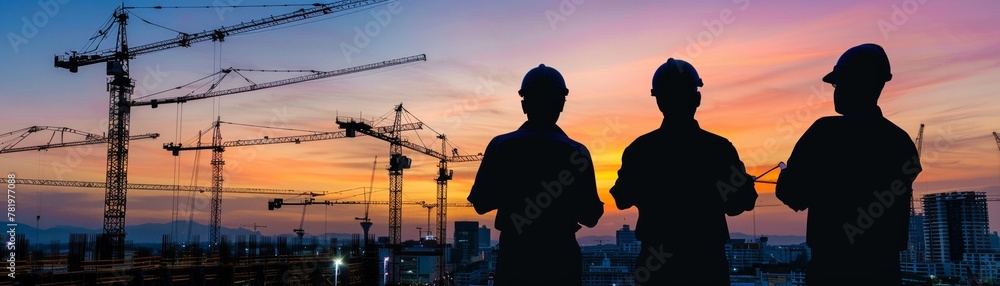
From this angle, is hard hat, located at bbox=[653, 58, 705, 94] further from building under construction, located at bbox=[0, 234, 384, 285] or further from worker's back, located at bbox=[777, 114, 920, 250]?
building under construction, located at bbox=[0, 234, 384, 285]

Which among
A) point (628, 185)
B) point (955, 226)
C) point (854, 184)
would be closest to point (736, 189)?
point (628, 185)

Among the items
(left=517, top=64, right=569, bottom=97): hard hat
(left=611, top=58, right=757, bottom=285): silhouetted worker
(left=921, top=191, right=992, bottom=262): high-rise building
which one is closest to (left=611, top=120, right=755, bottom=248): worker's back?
(left=611, top=58, right=757, bottom=285): silhouetted worker

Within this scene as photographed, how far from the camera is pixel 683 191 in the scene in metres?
6.93

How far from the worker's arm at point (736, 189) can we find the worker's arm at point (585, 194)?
3.85 feet

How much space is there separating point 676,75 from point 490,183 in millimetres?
2075

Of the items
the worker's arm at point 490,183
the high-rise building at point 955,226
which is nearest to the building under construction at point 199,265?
the worker's arm at point 490,183

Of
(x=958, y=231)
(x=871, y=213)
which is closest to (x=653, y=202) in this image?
(x=871, y=213)

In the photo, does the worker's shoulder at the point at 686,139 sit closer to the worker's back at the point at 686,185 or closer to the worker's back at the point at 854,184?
the worker's back at the point at 686,185

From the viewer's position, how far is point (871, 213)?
696 centimetres

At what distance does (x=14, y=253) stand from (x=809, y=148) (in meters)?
34.5

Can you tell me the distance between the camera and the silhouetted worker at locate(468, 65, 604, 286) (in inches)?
280

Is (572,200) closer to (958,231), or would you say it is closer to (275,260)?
(275,260)

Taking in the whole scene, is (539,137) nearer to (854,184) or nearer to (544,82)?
(544,82)

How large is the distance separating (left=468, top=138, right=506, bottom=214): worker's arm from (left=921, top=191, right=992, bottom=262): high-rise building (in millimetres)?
114710
